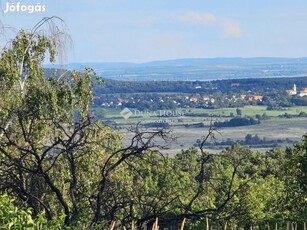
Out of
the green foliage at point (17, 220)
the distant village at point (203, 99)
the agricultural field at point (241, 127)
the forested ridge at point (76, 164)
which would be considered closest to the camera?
the green foliage at point (17, 220)

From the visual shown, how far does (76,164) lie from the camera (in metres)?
19.6

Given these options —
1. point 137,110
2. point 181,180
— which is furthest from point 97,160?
point 137,110

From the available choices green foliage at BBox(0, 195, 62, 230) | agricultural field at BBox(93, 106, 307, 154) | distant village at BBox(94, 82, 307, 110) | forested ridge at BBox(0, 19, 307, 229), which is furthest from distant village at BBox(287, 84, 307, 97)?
green foliage at BBox(0, 195, 62, 230)

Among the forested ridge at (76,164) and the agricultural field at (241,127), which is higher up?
the forested ridge at (76,164)

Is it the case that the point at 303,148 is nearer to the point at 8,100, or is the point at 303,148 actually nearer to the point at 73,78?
the point at 73,78

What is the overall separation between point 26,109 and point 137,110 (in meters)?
123

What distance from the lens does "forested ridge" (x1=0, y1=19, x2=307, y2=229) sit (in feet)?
35.5

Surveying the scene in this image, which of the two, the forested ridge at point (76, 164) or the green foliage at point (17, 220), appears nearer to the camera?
the green foliage at point (17, 220)

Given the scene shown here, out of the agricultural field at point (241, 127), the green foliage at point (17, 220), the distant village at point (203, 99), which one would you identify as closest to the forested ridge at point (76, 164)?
the green foliage at point (17, 220)

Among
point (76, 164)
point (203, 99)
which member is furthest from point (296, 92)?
point (76, 164)

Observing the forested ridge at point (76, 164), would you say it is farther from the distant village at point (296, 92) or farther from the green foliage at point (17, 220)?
the distant village at point (296, 92)

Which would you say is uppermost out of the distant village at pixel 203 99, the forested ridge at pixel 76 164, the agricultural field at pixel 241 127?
the forested ridge at pixel 76 164

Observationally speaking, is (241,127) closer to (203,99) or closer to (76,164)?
(203,99)

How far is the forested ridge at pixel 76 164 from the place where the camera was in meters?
10.8
